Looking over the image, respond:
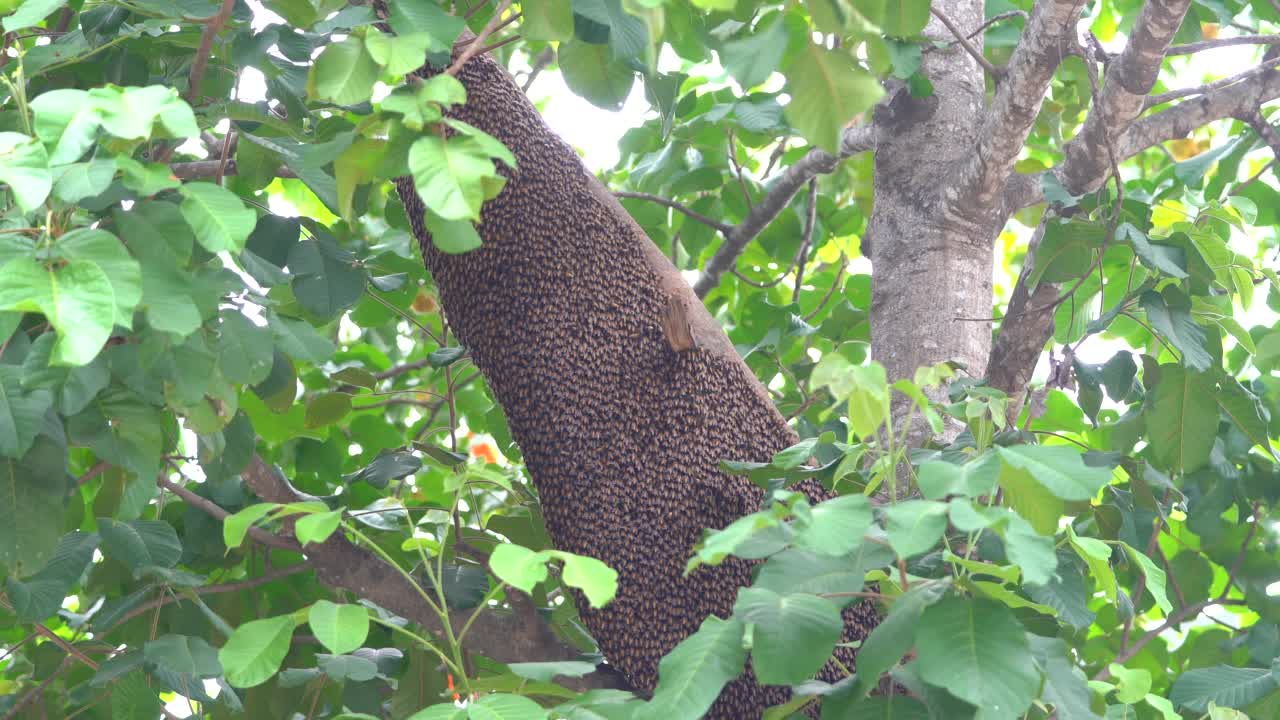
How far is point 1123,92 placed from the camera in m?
2.04

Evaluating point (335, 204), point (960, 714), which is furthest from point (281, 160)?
point (960, 714)

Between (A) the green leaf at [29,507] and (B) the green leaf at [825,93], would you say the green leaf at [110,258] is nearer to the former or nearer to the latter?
(A) the green leaf at [29,507]

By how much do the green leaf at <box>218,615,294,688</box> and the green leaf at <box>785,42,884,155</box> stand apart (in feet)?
2.87

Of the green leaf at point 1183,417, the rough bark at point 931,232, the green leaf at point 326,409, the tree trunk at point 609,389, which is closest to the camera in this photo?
the tree trunk at point 609,389

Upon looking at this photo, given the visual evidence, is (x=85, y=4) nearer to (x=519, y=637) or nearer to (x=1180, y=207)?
(x=519, y=637)

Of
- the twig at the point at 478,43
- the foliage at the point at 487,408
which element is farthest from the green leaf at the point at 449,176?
the twig at the point at 478,43

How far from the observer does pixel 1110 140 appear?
2082mm

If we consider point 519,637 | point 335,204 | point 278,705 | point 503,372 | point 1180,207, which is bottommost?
point 278,705

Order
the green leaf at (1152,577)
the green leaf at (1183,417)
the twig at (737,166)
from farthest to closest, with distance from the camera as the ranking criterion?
the twig at (737,166), the green leaf at (1183,417), the green leaf at (1152,577)

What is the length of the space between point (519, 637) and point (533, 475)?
13.6 inches

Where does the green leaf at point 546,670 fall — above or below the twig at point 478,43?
below

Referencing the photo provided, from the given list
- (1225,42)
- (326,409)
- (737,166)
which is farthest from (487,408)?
(1225,42)

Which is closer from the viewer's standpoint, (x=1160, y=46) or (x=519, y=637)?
(x=1160, y=46)

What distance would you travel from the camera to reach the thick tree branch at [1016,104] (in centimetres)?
207
